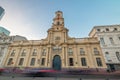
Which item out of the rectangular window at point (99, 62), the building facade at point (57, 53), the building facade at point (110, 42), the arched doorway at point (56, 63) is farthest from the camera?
the arched doorway at point (56, 63)

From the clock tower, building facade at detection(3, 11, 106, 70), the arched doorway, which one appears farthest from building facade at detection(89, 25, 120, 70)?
the arched doorway

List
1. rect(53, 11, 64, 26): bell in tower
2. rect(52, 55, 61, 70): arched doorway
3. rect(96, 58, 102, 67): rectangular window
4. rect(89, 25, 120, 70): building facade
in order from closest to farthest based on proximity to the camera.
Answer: rect(96, 58, 102, 67): rectangular window < rect(89, 25, 120, 70): building facade < rect(52, 55, 61, 70): arched doorway < rect(53, 11, 64, 26): bell in tower

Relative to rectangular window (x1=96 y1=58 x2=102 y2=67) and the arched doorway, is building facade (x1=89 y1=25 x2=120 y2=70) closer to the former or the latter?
rectangular window (x1=96 y1=58 x2=102 y2=67)

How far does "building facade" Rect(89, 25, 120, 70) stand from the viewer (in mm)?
22295

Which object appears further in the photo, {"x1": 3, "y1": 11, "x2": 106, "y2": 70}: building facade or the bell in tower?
the bell in tower

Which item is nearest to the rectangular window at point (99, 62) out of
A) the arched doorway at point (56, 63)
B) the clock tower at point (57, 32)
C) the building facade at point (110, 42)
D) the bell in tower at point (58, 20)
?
the building facade at point (110, 42)

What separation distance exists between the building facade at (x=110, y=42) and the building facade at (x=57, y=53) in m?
1.79

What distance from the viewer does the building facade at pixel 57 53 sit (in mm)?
22812

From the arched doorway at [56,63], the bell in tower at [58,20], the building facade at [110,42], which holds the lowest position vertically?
the arched doorway at [56,63]

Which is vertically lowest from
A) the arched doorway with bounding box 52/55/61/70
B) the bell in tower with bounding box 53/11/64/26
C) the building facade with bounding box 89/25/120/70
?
the arched doorway with bounding box 52/55/61/70

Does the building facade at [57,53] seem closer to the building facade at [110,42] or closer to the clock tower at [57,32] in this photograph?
the clock tower at [57,32]

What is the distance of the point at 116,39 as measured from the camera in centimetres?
2511

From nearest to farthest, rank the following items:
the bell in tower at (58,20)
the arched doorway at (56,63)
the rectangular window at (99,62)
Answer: the rectangular window at (99,62) < the arched doorway at (56,63) < the bell in tower at (58,20)

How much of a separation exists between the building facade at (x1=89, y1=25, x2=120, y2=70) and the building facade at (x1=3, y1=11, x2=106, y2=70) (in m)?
1.79
